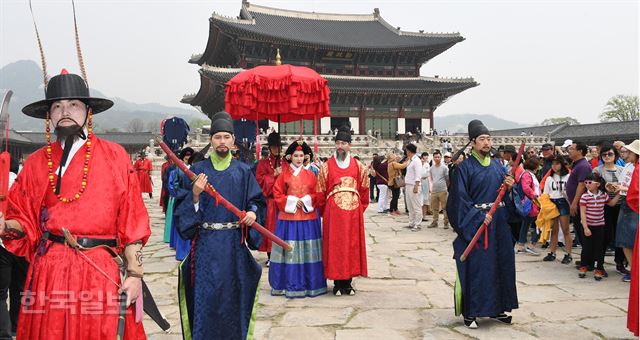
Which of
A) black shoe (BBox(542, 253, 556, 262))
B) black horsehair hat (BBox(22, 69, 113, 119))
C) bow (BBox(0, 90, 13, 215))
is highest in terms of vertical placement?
black horsehair hat (BBox(22, 69, 113, 119))

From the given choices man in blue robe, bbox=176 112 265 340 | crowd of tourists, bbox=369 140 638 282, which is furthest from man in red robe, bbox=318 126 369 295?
man in blue robe, bbox=176 112 265 340

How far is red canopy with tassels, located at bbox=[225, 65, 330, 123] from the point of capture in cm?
625

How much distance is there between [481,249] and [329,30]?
35796 millimetres

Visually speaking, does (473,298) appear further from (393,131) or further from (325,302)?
(393,131)

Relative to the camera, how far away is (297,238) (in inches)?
215

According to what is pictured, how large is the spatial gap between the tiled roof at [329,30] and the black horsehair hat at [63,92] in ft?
97.0

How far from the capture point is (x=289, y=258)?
543cm

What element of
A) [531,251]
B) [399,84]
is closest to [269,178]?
[531,251]

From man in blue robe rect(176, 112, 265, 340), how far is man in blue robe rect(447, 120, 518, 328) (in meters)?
1.85

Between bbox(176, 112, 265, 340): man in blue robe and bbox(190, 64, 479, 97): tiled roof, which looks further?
bbox(190, 64, 479, 97): tiled roof

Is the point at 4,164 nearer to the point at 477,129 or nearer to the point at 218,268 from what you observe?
the point at 218,268

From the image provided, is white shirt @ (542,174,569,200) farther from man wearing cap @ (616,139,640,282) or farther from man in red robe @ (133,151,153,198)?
man in red robe @ (133,151,153,198)

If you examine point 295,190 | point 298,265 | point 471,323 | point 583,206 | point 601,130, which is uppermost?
point 601,130

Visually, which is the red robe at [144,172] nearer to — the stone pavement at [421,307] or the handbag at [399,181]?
the handbag at [399,181]
